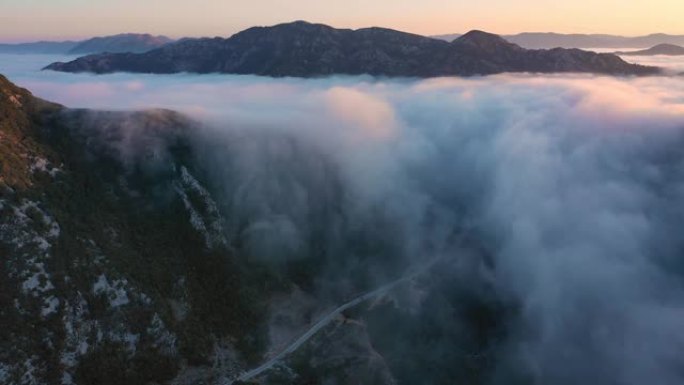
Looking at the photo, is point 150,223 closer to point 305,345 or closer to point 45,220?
point 45,220

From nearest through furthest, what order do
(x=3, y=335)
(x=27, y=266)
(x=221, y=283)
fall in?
(x=3, y=335), (x=27, y=266), (x=221, y=283)

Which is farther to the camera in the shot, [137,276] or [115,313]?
[137,276]

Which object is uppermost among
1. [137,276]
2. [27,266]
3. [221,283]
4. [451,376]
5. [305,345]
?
[27,266]

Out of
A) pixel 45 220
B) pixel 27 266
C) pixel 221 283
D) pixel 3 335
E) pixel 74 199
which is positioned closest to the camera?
pixel 3 335

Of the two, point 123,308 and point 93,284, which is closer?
point 93,284

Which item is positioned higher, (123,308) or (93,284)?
(93,284)

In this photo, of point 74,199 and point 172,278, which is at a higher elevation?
point 74,199

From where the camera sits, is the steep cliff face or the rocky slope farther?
the rocky slope

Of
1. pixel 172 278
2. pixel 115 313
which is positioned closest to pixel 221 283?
pixel 172 278

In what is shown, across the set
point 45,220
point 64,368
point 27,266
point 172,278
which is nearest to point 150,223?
point 172,278

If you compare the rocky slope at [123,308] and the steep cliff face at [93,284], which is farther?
the rocky slope at [123,308]
